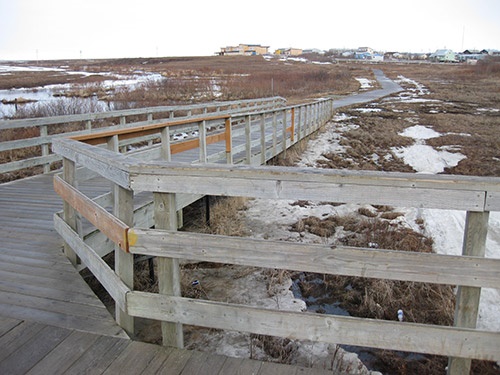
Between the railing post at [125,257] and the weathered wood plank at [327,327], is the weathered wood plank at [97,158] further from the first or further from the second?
the weathered wood plank at [327,327]

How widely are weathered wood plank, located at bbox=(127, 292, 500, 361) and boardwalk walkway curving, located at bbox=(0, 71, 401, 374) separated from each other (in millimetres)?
214

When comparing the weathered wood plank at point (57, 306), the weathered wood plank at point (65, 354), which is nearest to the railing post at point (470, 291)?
the weathered wood plank at point (65, 354)

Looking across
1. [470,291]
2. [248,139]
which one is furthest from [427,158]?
[470,291]

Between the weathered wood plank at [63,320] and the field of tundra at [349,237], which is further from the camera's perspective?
the field of tundra at [349,237]

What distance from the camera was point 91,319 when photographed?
3.31 meters

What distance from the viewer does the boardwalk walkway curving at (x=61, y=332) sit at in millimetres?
2727

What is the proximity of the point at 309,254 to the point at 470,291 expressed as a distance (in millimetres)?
900

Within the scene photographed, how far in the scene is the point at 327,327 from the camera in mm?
2699

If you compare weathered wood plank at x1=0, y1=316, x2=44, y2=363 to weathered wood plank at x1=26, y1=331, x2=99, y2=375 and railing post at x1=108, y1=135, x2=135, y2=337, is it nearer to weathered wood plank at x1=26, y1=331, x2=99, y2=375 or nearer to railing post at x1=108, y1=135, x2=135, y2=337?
weathered wood plank at x1=26, y1=331, x2=99, y2=375

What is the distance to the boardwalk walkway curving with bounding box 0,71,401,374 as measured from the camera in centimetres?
273

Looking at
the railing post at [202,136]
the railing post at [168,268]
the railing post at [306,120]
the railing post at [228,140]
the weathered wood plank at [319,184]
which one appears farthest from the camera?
the railing post at [306,120]

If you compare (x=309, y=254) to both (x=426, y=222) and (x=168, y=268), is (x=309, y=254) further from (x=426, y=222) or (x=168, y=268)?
(x=426, y=222)

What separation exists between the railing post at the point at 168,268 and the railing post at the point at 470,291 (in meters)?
1.65

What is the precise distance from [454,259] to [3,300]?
3247mm
